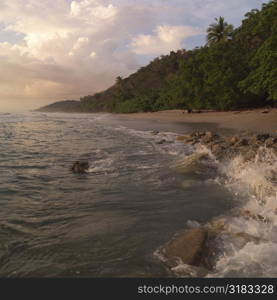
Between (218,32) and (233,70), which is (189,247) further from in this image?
(218,32)

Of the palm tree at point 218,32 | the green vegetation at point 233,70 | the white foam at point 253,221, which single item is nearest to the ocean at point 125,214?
the white foam at point 253,221

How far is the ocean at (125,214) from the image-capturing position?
3363mm

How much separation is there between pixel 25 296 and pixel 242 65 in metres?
37.0

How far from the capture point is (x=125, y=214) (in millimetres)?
4992

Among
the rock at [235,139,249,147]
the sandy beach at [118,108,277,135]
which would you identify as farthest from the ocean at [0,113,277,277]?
the sandy beach at [118,108,277,135]

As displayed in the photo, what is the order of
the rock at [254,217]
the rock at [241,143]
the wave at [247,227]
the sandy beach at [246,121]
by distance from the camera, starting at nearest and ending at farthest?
the wave at [247,227], the rock at [254,217], the rock at [241,143], the sandy beach at [246,121]

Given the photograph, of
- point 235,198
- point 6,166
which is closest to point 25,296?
point 235,198

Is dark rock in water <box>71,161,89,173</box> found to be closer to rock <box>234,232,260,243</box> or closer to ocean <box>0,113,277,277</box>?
ocean <box>0,113,277,277</box>

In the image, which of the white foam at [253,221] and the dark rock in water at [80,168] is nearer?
the white foam at [253,221]

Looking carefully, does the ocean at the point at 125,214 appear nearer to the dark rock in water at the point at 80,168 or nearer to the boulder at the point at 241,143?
the dark rock in water at the point at 80,168

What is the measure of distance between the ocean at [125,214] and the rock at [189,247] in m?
0.19

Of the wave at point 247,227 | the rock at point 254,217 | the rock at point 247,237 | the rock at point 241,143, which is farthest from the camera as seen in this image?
the rock at point 241,143

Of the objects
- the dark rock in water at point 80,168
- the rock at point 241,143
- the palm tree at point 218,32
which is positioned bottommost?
the dark rock in water at point 80,168

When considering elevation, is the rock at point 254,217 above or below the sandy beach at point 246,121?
below
